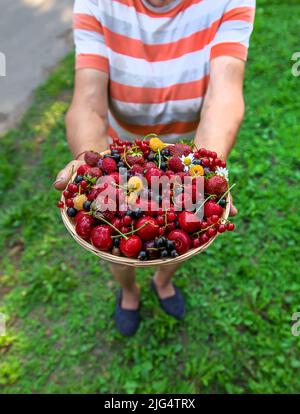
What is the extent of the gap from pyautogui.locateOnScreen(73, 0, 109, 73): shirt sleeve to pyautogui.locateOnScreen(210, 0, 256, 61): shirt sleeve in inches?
17.9

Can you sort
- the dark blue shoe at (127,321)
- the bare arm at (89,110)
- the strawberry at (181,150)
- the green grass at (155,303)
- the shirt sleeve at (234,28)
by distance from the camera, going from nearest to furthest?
the strawberry at (181,150) → the shirt sleeve at (234,28) → the bare arm at (89,110) → the green grass at (155,303) → the dark blue shoe at (127,321)

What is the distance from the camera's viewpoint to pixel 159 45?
67.2 inches

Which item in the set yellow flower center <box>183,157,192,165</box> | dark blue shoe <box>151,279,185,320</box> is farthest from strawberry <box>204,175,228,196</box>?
dark blue shoe <box>151,279,185,320</box>

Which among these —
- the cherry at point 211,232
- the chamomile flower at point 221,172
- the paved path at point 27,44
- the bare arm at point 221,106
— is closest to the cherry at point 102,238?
the cherry at point 211,232

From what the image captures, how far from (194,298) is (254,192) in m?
0.92

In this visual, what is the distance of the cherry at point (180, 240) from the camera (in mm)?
1319

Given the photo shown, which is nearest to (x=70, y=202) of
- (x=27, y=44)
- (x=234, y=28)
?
(x=234, y=28)

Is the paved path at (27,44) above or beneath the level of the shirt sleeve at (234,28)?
beneath

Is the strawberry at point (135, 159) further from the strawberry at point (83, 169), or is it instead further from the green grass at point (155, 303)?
the green grass at point (155, 303)

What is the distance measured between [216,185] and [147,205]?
0.24m

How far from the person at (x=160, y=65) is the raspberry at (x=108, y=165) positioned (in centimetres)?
18

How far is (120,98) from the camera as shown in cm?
183
